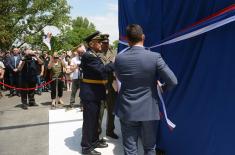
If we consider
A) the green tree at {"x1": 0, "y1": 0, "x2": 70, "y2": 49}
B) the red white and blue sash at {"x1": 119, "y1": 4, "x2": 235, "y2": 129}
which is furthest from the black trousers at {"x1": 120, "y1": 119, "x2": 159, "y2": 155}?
the green tree at {"x1": 0, "y1": 0, "x2": 70, "y2": 49}

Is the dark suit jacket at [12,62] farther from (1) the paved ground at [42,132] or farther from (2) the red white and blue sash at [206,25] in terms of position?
(2) the red white and blue sash at [206,25]

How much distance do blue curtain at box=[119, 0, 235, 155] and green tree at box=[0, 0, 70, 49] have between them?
24139 millimetres

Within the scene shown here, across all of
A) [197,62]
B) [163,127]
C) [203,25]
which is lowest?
[163,127]

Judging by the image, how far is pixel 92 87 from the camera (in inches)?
197

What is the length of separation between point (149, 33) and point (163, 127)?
143 centimetres

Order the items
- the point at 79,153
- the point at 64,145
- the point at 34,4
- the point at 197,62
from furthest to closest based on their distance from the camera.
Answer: the point at 34,4
the point at 64,145
the point at 79,153
the point at 197,62

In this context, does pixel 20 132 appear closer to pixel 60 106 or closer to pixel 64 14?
pixel 60 106

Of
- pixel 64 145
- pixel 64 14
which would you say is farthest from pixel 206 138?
pixel 64 14

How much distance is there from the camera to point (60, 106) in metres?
9.42

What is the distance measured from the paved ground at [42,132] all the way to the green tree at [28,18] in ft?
64.2

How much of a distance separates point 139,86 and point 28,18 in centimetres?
2763

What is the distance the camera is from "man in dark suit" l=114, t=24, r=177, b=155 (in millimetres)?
3391

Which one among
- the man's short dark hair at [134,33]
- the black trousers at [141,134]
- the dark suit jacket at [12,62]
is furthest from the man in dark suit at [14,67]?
the man's short dark hair at [134,33]

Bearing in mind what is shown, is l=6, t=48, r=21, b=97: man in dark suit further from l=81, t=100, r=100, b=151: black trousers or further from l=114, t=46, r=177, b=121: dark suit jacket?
l=114, t=46, r=177, b=121: dark suit jacket
